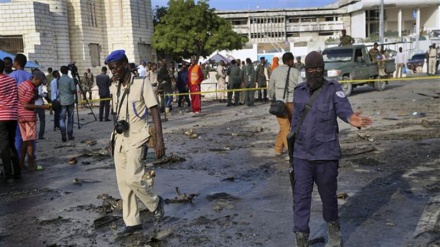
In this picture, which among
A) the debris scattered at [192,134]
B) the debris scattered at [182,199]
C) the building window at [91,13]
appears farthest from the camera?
the building window at [91,13]

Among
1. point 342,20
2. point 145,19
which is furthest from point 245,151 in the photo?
point 342,20

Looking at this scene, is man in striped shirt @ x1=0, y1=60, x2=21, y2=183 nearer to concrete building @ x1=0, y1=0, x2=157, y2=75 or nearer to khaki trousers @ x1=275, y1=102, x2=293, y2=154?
khaki trousers @ x1=275, y1=102, x2=293, y2=154

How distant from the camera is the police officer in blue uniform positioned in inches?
149

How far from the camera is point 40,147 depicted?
429 inches

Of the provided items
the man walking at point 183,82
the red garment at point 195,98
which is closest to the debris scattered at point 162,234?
the red garment at point 195,98

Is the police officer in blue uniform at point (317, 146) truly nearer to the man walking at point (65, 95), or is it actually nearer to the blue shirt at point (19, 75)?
the blue shirt at point (19, 75)

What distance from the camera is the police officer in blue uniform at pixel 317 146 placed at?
3795 millimetres

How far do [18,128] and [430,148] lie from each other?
273 inches

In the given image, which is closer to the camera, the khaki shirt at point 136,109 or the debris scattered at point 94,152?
the khaki shirt at point 136,109

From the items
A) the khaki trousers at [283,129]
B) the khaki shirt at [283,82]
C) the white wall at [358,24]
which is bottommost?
the khaki trousers at [283,129]

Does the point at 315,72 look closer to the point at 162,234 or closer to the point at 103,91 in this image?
the point at 162,234

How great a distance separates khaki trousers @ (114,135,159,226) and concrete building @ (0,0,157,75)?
104 feet

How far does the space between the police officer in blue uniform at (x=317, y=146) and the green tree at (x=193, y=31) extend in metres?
42.8

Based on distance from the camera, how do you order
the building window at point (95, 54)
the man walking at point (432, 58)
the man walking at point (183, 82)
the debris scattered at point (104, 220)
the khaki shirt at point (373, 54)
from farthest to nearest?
the building window at point (95, 54) → the man walking at point (432, 58) → the khaki shirt at point (373, 54) → the man walking at point (183, 82) → the debris scattered at point (104, 220)
